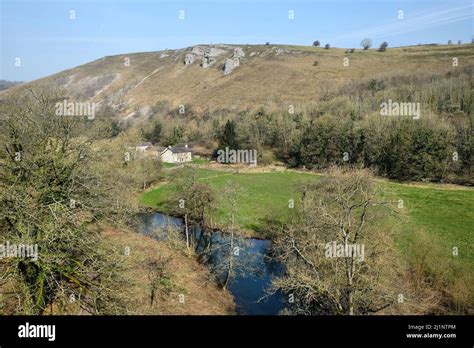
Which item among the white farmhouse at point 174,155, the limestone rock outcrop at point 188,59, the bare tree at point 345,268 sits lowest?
the bare tree at point 345,268

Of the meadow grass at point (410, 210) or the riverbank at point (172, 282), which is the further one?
the meadow grass at point (410, 210)

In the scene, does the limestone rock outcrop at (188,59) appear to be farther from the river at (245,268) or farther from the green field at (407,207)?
the river at (245,268)

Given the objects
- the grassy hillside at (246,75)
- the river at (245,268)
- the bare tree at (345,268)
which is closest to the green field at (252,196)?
the river at (245,268)

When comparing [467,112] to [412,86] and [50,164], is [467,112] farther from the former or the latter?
[50,164]

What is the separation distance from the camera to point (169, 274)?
1991 centimetres

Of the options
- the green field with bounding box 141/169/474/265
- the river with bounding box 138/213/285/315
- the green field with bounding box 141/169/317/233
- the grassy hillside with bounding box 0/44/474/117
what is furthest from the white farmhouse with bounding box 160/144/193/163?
the river with bounding box 138/213/285/315

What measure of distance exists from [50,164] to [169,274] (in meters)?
9.97

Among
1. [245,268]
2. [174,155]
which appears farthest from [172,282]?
[174,155]

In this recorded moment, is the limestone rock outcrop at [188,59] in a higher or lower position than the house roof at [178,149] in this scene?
higher

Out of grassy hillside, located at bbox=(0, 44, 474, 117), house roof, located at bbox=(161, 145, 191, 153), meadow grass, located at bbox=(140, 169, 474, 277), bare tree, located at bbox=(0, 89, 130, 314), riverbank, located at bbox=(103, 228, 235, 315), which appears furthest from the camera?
grassy hillside, located at bbox=(0, 44, 474, 117)

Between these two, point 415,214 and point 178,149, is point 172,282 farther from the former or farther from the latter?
point 178,149

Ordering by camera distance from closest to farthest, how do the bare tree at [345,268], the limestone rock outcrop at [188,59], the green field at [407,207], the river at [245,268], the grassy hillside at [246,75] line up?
the bare tree at [345,268] < the river at [245,268] < the green field at [407,207] < the grassy hillside at [246,75] < the limestone rock outcrop at [188,59]

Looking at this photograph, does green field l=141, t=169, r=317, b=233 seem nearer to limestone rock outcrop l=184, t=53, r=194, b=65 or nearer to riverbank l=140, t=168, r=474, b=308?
riverbank l=140, t=168, r=474, b=308
